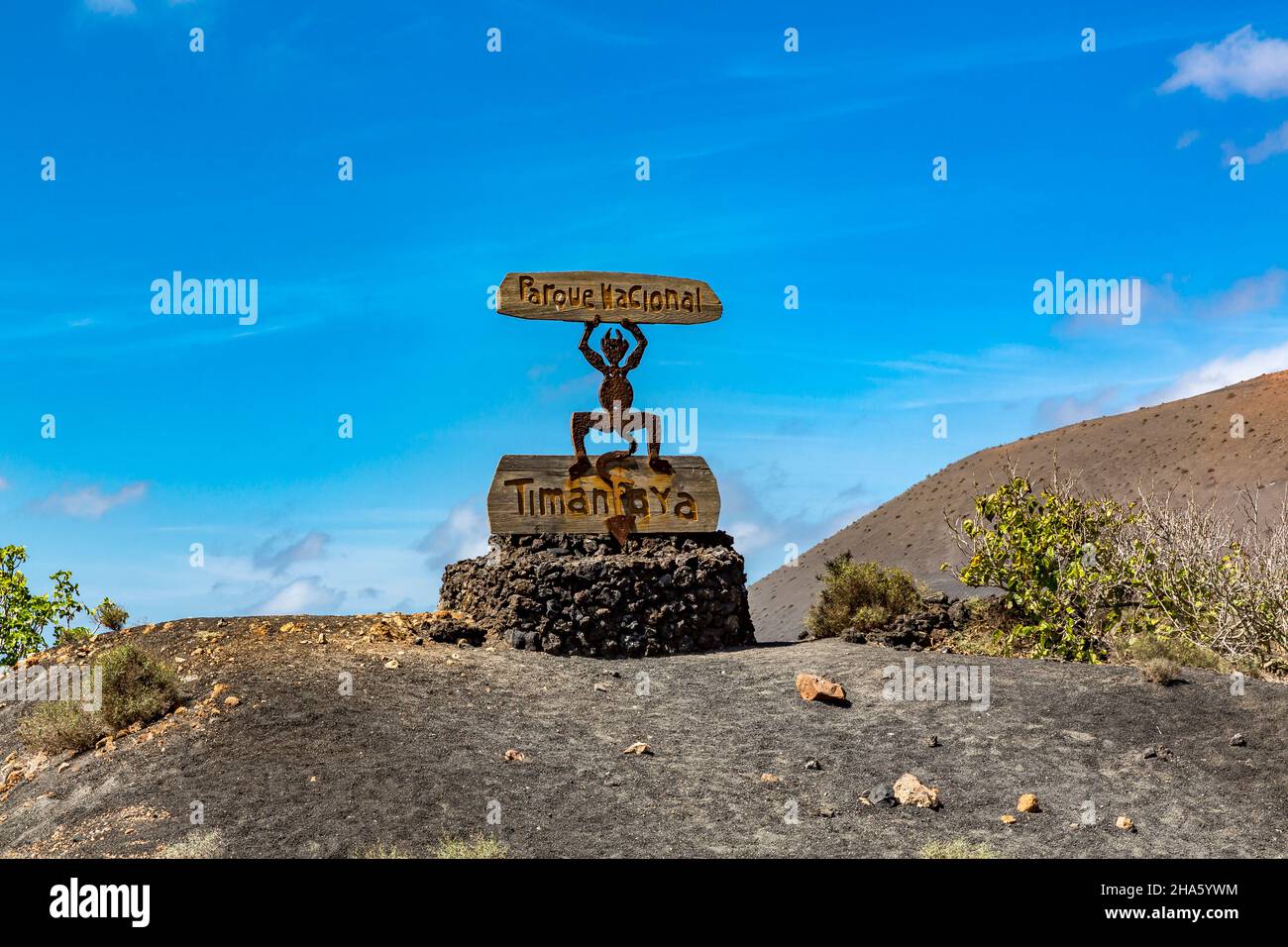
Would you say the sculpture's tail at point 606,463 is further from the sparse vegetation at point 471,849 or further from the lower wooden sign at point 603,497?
the sparse vegetation at point 471,849

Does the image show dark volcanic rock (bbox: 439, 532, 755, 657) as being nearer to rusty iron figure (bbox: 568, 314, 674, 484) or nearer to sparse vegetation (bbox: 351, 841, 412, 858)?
rusty iron figure (bbox: 568, 314, 674, 484)

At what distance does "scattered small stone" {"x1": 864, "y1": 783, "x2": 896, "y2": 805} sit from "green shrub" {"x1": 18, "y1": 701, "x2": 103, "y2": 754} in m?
7.73

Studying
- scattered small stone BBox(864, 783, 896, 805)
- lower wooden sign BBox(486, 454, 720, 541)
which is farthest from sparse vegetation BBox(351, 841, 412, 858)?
lower wooden sign BBox(486, 454, 720, 541)

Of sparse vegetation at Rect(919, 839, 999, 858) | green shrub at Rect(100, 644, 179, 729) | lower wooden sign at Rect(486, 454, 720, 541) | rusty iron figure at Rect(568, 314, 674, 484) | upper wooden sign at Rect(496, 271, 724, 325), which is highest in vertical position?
upper wooden sign at Rect(496, 271, 724, 325)

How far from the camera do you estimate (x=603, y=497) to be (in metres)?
16.4

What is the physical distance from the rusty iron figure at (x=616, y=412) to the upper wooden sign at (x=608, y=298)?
229 millimetres

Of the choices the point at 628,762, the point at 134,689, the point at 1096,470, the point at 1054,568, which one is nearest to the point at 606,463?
the point at 628,762

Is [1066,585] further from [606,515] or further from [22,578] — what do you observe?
[22,578]

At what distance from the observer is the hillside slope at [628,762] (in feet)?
31.6

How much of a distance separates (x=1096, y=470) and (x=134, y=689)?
4833 cm

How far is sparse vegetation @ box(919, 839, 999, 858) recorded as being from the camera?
29.8 feet

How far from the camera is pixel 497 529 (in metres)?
15.8
